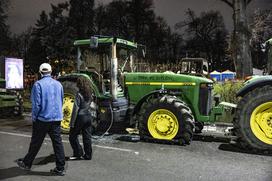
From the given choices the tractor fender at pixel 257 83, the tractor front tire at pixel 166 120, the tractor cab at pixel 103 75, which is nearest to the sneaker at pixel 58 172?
the tractor front tire at pixel 166 120

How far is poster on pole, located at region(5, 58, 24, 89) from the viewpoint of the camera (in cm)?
1616

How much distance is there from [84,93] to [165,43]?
59.0 m

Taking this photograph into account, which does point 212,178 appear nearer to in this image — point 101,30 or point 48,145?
point 48,145

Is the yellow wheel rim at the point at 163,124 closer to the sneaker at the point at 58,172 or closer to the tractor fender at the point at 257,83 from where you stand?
the tractor fender at the point at 257,83

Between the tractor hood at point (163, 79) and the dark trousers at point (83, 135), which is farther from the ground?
the tractor hood at point (163, 79)

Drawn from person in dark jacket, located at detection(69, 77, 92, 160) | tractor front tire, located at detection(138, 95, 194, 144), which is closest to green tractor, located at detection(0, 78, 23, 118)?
tractor front tire, located at detection(138, 95, 194, 144)

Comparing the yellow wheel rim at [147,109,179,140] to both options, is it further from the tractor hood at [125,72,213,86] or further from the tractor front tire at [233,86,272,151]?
the tractor front tire at [233,86,272,151]

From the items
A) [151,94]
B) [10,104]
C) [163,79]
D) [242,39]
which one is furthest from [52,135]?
[242,39]

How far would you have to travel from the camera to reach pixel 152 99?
968 centimetres

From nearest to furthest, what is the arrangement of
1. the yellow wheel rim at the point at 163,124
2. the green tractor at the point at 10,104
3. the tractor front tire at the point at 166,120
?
the tractor front tire at the point at 166,120 < the yellow wheel rim at the point at 163,124 < the green tractor at the point at 10,104

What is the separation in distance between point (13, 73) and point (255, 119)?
1098cm

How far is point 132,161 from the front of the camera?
767cm

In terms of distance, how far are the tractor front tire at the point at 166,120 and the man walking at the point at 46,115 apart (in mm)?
3045

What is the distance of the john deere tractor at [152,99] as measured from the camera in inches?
340
